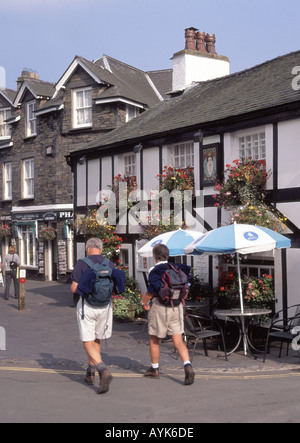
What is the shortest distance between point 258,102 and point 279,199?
240 cm

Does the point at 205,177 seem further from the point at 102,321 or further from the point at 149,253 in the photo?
the point at 102,321

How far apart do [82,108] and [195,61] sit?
6.08m

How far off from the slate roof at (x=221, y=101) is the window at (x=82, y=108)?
493 cm

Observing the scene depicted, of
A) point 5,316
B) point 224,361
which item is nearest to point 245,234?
point 224,361

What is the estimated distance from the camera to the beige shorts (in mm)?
6730

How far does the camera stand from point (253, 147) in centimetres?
1213

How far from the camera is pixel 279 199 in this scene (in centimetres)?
1121

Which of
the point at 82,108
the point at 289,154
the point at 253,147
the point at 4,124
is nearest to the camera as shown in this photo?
the point at 289,154

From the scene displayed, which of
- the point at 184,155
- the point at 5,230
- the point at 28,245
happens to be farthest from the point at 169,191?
the point at 5,230

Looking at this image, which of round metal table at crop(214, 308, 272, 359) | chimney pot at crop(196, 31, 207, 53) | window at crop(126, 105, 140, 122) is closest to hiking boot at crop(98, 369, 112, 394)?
round metal table at crop(214, 308, 272, 359)

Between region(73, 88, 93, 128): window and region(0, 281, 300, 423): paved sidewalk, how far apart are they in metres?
12.8

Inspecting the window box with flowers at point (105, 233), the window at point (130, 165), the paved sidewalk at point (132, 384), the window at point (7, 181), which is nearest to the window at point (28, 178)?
the window at point (7, 181)

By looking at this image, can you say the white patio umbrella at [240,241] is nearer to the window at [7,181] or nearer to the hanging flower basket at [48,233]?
the hanging flower basket at [48,233]

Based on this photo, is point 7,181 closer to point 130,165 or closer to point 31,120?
point 31,120
